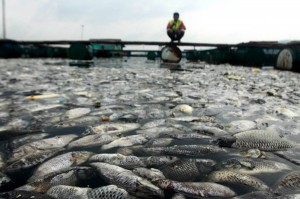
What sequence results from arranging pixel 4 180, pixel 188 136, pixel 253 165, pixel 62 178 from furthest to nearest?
pixel 188 136
pixel 253 165
pixel 62 178
pixel 4 180

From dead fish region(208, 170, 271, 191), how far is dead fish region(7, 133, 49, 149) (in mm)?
1948

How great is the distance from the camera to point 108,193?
2.01 m

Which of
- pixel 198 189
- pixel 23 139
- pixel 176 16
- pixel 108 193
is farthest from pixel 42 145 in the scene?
pixel 176 16

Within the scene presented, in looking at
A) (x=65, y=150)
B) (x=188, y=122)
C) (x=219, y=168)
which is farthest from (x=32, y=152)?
(x=188, y=122)

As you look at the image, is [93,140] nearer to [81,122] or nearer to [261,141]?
[81,122]

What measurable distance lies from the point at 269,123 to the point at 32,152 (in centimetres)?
303

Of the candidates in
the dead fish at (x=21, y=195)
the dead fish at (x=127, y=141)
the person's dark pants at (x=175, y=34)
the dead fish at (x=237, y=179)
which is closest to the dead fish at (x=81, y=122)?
the dead fish at (x=127, y=141)

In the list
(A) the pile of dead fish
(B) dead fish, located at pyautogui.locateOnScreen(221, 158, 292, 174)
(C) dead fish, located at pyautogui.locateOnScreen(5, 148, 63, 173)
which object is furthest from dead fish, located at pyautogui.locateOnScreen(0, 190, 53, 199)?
(B) dead fish, located at pyautogui.locateOnScreen(221, 158, 292, 174)

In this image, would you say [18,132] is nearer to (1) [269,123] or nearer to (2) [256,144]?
(2) [256,144]

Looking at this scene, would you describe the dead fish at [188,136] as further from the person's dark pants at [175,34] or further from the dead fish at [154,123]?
the person's dark pants at [175,34]

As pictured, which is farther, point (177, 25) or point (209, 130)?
point (177, 25)

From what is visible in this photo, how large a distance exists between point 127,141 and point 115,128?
555 millimetres

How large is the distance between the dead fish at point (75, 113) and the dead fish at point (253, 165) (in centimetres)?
239

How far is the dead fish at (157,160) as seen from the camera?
2576mm
